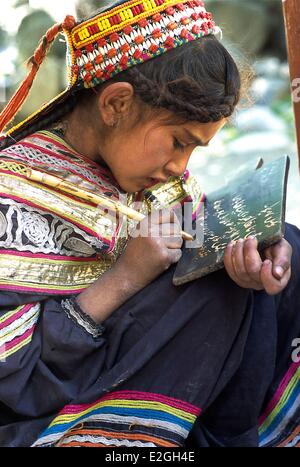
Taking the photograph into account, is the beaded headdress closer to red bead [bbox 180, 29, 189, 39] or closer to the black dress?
red bead [bbox 180, 29, 189, 39]

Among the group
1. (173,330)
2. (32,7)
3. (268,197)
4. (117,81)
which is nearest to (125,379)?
(173,330)

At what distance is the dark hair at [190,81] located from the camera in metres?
1.80

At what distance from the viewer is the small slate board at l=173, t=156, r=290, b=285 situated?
5.50ft

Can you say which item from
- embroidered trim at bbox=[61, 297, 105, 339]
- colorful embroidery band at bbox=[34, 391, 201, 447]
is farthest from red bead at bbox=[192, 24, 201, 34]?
colorful embroidery band at bbox=[34, 391, 201, 447]

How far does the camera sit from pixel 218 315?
1709 millimetres

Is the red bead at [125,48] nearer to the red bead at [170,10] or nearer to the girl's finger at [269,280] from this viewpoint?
the red bead at [170,10]

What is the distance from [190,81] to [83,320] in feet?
2.15

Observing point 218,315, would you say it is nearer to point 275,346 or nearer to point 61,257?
point 275,346

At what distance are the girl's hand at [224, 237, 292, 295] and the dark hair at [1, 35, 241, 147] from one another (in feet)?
1.23

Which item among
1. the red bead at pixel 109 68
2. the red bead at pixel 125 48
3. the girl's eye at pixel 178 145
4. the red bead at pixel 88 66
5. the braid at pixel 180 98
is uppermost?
the red bead at pixel 125 48

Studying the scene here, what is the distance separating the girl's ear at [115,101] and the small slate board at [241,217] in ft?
1.31

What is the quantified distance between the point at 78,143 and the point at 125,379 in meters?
0.68

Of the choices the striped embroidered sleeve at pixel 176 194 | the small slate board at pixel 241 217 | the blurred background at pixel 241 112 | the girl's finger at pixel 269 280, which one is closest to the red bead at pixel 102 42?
the striped embroidered sleeve at pixel 176 194

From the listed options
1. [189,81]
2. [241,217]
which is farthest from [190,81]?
[241,217]
